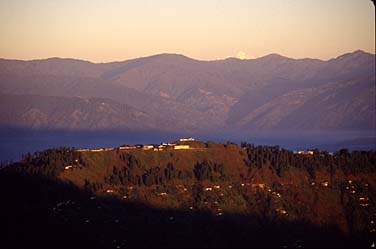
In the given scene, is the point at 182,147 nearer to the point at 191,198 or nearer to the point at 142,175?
the point at 142,175

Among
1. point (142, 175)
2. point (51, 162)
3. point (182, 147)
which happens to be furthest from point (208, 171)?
point (51, 162)

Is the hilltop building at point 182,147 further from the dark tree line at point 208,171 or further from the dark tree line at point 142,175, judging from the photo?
the dark tree line at point 142,175

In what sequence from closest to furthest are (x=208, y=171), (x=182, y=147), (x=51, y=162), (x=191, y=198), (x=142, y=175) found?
(x=191, y=198) < (x=51, y=162) < (x=142, y=175) < (x=208, y=171) < (x=182, y=147)

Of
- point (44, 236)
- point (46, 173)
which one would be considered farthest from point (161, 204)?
point (44, 236)

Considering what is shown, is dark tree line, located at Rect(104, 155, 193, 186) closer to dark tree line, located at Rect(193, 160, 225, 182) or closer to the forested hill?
the forested hill

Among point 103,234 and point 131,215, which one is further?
point 131,215

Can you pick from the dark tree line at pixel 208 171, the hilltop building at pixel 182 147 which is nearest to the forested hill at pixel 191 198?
the dark tree line at pixel 208 171

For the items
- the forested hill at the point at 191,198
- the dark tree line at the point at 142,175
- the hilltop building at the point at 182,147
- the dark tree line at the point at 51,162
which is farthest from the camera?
the hilltop building at the point at 182,147

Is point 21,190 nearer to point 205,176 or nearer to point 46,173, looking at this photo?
point 46,173
